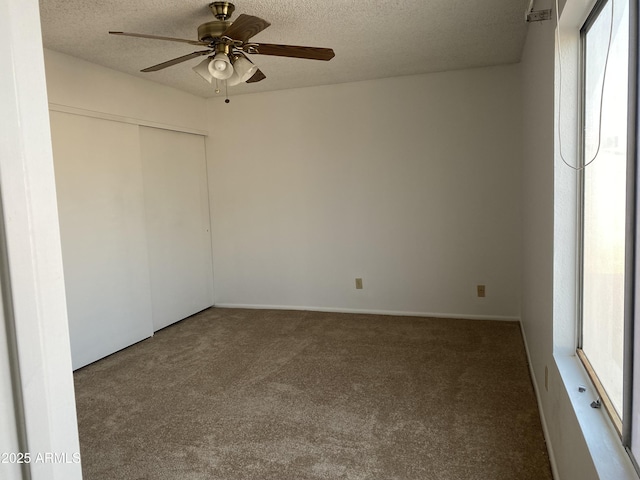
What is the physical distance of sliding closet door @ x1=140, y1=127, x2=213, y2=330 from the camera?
180 inches

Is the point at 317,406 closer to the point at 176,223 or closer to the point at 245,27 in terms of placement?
the point at 245,27

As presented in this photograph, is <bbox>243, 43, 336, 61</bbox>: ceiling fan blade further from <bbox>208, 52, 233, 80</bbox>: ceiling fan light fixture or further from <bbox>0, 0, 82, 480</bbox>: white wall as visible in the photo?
<bbox>0, 0, 82, 480</bbox>: white wall

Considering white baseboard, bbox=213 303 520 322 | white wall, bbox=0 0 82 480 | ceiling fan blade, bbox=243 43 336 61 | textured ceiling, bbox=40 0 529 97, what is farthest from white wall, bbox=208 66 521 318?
white wall, bbox=0 0 82 480

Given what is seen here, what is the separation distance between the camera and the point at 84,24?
118 inches

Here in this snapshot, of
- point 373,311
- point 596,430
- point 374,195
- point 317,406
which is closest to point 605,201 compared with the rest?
point 596,430

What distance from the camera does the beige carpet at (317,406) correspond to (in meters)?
2.31

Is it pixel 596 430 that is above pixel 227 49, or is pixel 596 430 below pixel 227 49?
below

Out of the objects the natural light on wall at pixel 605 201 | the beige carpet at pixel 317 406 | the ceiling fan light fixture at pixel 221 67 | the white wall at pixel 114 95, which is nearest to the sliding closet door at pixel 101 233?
the white wall at pixel 114 95

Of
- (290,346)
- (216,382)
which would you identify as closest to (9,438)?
(216,382)

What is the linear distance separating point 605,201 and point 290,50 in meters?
1.87

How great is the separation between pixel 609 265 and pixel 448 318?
10.6ft

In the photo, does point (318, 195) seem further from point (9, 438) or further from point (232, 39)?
point (9, 438)

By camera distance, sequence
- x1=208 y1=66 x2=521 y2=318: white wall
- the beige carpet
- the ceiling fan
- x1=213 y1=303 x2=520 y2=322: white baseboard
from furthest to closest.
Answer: x1=213 y1=303 x2=520 y2=322: white baseboard → x1=208 y1=66 x2=521 y2=318: white wall → the ceiling fan → the beige carpet

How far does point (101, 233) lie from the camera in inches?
155
